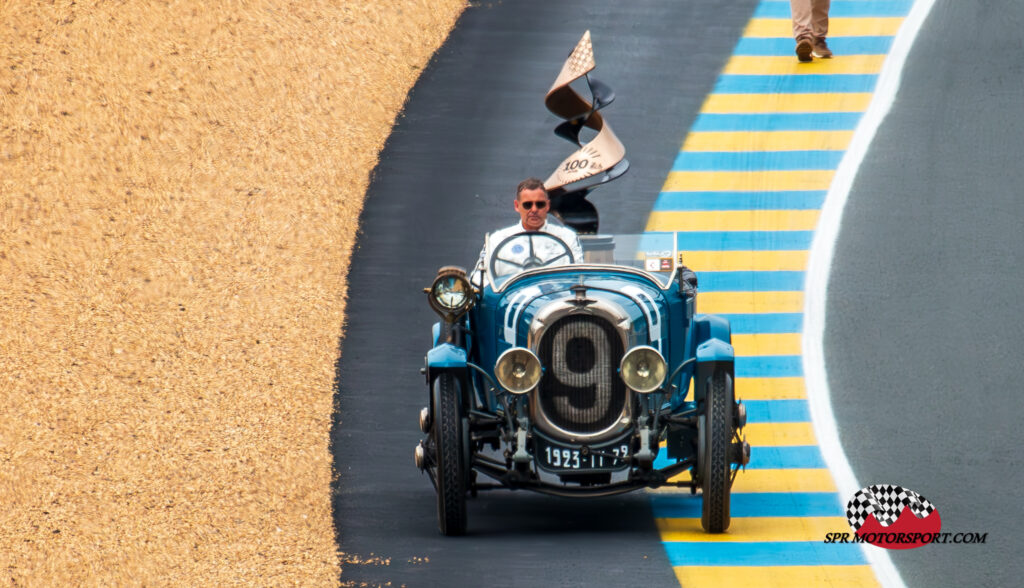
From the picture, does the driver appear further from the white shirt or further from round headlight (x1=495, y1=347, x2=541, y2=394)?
round headlight (x1=495, y1=347, x2=541, y2=394)

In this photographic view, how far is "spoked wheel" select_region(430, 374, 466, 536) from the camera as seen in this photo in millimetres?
10328

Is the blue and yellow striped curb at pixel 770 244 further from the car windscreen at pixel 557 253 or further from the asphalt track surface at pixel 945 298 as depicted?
the car windscreen at pixel 557 253

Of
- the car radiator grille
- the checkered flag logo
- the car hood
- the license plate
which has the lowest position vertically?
the checkered flag logo

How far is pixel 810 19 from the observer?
2062 cm

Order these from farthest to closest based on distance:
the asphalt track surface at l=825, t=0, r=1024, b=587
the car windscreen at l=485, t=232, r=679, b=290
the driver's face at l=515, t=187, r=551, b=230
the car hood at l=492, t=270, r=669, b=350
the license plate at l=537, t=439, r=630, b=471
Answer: the driver's face at l=515, t=187, r=551, b=230
the car windscreen at l=485, t=232, r=679, b=290
the asphalt track surface at l=825, t=0, r=1024, b=587
the car hood at l=492, t=270, r=669, b=350
the license plate at l=537, t=439, r=630, b=471

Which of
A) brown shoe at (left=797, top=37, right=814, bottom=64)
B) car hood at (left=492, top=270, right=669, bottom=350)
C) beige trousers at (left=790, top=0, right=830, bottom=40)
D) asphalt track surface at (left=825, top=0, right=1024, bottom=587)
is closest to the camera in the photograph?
car hood at (left=492, top=270, right=669, bottom=350)

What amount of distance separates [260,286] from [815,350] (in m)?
5.43

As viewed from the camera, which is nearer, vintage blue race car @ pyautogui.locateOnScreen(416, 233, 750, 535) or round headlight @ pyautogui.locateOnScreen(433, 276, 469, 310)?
vintage blue race car @ pyautogui.locateOnScreen(416, 233, 750, 535)

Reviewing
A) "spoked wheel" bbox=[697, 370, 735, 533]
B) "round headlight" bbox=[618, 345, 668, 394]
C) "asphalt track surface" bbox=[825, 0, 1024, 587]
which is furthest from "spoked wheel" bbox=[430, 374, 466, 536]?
"asphalt track surface" bbox=[825, 0, 1024, 587]

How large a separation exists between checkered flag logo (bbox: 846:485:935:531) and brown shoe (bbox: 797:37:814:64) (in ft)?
32.8

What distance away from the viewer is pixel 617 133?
736 inches

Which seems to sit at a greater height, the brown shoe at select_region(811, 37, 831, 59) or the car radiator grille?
the brown shoe at select_region(811, 37, 831, 59)

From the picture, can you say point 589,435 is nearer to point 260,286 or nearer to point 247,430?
point 247,430

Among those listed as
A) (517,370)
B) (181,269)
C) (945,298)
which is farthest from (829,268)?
(181,269)
